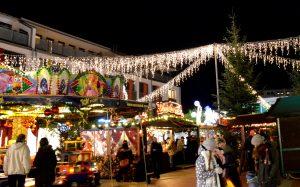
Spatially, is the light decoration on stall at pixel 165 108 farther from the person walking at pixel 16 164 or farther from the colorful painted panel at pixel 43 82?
the person walking at pixel 16 164

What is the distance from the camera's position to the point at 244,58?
2498 cm

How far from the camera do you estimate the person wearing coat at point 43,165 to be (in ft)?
32.2

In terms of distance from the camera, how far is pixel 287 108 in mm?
5906

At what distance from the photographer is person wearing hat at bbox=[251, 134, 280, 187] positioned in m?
6.61

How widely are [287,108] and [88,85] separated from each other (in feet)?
26.1

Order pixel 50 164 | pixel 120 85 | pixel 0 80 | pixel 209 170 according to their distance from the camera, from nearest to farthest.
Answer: pixel 209 170, pixel 50 164, pixel 0 80, pixel 120 85

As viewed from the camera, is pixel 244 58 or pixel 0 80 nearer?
pixel 0 80

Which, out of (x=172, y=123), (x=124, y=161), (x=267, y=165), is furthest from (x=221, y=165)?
(x=172, y=123)

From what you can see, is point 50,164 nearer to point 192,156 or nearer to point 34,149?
point 34,149

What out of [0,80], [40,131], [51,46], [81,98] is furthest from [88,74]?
[51,46]

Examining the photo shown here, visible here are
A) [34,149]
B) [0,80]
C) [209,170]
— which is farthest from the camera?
[34,149]

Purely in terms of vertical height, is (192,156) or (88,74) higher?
(88,74)

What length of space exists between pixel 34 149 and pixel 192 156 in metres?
10.3

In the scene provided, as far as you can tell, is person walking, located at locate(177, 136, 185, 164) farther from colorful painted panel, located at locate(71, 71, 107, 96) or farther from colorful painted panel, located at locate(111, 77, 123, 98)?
colorful painted panel, located at locate(71, 71, 107, 96)
